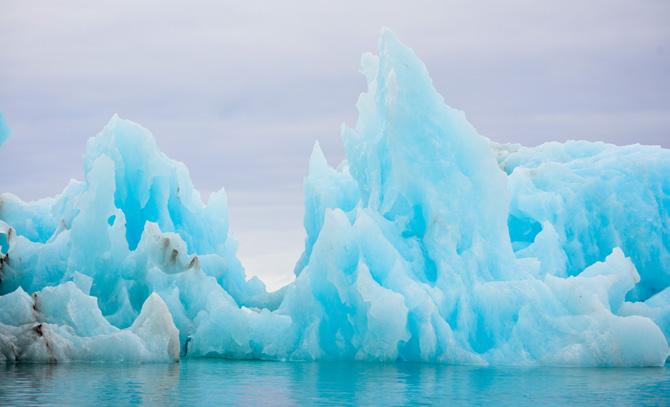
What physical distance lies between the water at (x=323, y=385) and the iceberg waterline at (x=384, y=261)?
1.21 metres

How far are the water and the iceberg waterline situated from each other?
1.21 metres

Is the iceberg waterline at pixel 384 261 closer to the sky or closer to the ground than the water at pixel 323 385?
closer to the sky

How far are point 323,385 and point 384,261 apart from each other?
24.4 ft

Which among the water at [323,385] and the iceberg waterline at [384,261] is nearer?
the water at [323,385]

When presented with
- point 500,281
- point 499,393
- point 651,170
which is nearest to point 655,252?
point 651,170

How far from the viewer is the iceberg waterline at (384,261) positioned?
26078 millimetres

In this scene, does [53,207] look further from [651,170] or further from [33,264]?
[651,170]

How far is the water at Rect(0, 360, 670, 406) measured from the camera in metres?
17.1

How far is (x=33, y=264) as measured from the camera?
97.6ft

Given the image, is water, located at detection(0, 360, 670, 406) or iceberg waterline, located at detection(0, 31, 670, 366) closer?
water, located at detection(0, 360, 670, 406)

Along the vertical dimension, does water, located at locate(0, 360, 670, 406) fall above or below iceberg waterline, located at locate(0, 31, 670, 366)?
below

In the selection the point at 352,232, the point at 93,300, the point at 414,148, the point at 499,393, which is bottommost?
the point at 499,393

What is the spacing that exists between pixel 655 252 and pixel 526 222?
3941mm

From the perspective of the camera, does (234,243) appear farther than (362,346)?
Yes
